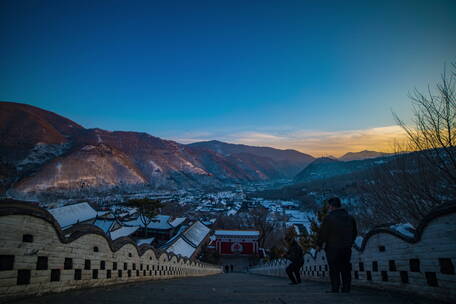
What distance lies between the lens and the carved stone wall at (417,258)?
352 cm

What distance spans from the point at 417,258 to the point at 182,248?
1326 inches

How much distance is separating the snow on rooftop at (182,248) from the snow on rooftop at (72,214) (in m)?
14.5

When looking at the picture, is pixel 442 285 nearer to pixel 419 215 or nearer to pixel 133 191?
pixel 419 215

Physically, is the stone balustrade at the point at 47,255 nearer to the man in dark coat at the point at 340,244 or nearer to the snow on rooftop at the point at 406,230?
the man in dark coat at the point at 340,244

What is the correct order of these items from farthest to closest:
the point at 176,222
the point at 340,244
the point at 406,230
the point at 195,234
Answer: the point at 176,222 → the point at 195,234 → the point at 340,244 → the point at 406,230

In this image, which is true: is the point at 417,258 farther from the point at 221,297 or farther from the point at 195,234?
the point at 195,234

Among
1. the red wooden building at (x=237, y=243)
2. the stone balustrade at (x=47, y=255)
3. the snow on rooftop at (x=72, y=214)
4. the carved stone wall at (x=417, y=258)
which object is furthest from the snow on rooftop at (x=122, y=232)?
the carved stone wall at (x=417, y=258)

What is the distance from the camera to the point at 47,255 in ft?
14.0

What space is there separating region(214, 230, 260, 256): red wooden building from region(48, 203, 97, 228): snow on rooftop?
2410cm

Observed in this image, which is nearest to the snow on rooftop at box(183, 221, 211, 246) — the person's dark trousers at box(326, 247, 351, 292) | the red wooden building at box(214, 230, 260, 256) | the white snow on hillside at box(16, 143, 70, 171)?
the red wooden building at box(214, 230, 260, 256)

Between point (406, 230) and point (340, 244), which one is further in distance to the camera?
point (340, 244)

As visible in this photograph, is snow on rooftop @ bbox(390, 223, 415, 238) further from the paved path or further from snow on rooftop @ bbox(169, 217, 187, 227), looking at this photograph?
snow on rooftop @ bbox(169, 217, 187, 227)

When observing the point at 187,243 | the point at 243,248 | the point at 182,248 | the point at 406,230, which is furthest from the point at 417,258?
the point at 243,248

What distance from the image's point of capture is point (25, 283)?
3.75 meters
